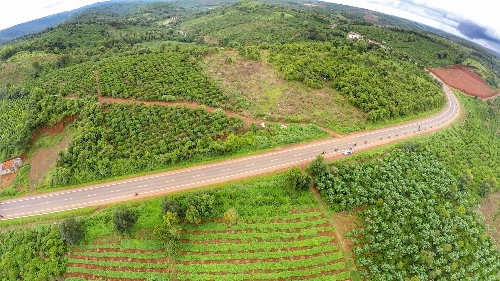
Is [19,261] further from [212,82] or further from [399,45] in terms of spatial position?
[399,45]

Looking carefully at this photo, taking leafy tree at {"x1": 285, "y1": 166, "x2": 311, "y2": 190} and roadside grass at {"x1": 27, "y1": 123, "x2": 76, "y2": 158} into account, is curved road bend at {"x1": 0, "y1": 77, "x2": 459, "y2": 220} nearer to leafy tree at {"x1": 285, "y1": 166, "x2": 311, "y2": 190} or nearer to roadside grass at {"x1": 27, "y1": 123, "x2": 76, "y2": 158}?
leafy tree at {"x1": 285, "y1": 166, "x2": 311, "y2": 190}

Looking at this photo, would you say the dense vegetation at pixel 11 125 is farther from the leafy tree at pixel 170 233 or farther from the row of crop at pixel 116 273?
the leafy tree at pixel 170 233

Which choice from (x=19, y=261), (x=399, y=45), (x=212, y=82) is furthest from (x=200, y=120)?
(x=399, y=45)

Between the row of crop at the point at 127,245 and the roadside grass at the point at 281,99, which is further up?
the roadside grass at the point at 281,99

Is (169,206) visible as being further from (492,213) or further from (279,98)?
(492,213)

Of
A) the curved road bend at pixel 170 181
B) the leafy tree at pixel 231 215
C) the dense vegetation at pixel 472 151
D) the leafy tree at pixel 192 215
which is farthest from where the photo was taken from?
the dense vegetation at pixel 472 151

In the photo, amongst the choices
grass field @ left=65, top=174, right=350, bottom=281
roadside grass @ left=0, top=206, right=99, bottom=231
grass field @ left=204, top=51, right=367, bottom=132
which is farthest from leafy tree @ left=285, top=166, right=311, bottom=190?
roadside grass @ left=0, top=206, right=99, bottom=231

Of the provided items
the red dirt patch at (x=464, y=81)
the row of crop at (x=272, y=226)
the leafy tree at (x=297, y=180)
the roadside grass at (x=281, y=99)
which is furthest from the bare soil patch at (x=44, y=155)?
the red dirt patch at (x=464, y=81)
